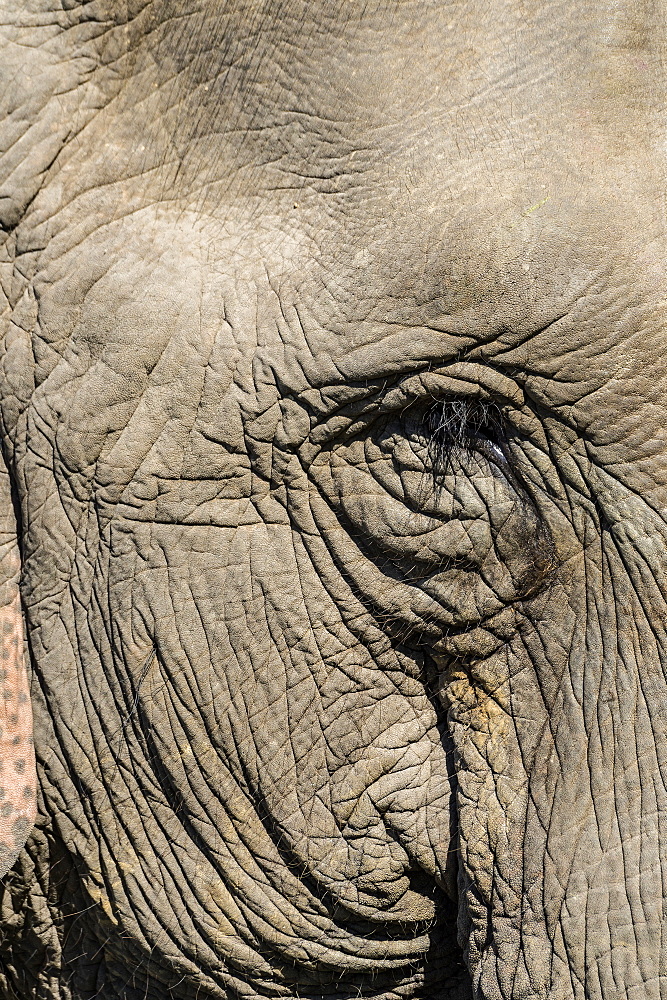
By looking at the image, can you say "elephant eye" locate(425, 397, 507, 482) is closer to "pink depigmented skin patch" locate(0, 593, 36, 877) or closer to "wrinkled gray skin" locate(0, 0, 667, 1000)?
"wrinkled gray skin" locate(0, 0, 667, 1000)

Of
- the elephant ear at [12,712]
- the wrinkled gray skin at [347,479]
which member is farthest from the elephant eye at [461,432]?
the elephant ear at [12,712]

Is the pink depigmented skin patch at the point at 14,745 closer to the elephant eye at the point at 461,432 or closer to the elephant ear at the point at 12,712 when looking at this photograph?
the elephant ear at the point at 12,712

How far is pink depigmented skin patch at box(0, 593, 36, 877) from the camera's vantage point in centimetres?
253

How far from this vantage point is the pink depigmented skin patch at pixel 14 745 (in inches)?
99.7

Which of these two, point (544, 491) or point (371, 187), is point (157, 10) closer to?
point (371, 187)

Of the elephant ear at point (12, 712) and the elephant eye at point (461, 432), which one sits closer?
the elephant eye at point (461, 432)

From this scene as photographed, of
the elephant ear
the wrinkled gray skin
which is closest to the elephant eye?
the wrinkled gray skin

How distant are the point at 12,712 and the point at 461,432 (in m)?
1.17

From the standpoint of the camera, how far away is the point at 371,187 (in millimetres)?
2213

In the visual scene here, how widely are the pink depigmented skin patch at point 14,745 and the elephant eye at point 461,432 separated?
998 mm

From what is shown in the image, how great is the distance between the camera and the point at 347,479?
2.33m

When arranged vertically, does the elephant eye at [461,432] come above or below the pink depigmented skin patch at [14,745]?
above

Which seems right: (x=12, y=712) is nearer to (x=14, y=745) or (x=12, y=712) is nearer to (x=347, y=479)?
(x=14, y=745)

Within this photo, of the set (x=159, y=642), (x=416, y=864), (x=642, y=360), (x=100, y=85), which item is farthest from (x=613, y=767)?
(x=100, y=85)
